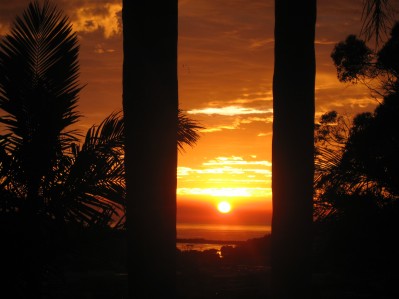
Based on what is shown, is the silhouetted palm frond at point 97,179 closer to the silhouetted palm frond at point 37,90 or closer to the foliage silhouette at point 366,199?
the silhouetted palm frond at point 37,90

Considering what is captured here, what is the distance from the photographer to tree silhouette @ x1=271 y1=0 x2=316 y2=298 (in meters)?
4.43

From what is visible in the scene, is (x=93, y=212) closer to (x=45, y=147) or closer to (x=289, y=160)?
(x=45, y=147)

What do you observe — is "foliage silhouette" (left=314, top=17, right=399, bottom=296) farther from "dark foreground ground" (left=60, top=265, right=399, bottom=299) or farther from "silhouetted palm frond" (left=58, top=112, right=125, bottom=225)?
"silhouetted palm frond" (left=58, top=112, right=125, bottom=225)

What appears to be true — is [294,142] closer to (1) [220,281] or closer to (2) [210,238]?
(1) [220,281]

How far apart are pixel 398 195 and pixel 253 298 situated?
17.5 feet

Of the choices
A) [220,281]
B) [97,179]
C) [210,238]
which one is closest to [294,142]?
[97,179]

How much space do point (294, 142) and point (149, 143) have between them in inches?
62.8

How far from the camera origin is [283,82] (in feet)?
14.8

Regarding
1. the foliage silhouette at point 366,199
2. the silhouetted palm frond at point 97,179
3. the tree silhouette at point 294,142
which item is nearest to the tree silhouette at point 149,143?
the tree silhouette at point 294,142

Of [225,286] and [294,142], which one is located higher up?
[294,142]

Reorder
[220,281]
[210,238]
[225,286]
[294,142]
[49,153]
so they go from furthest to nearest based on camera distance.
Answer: [210,238], [220,281], [225,286], [49,153], [294,142]

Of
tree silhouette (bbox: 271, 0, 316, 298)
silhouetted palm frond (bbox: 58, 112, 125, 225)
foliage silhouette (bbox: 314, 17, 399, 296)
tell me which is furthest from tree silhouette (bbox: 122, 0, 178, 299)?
foliage silhouette (bbox: 314, 17, 399, 296)

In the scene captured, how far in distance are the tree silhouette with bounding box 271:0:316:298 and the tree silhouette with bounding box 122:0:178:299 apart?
143 cm

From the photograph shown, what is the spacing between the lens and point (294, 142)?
4449 millimetres
